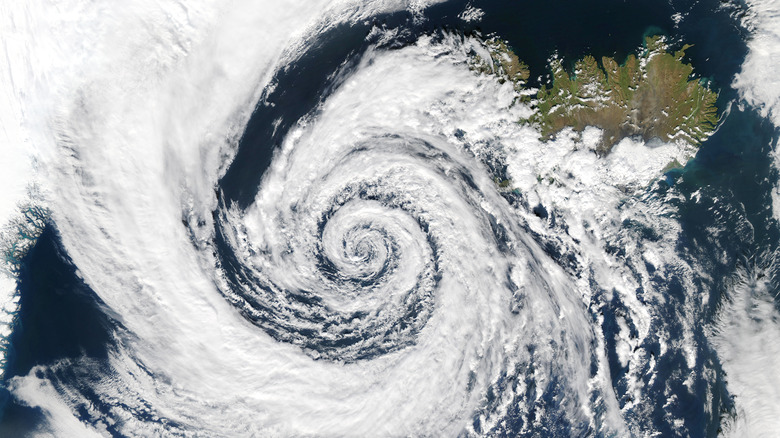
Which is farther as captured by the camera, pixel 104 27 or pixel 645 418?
pixel 645 418

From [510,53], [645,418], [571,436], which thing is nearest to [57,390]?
[571,436]

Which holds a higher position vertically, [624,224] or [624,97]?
[624,97]

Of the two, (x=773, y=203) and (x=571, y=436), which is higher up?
(x=773, y=203)

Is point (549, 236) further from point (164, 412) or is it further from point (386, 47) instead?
point (164, 412)
